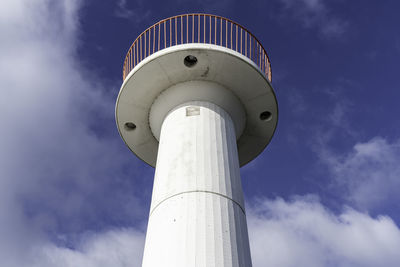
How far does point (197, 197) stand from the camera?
838 centimetres

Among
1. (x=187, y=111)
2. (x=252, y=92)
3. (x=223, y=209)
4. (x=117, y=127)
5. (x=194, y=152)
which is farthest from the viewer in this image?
(x=117, y=127)

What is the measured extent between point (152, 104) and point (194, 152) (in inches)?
124

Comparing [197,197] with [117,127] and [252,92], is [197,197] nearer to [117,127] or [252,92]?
[252,92]

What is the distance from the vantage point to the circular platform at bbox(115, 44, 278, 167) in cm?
1088

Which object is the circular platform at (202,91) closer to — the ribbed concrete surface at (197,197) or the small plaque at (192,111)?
the small plaque at (192,111)

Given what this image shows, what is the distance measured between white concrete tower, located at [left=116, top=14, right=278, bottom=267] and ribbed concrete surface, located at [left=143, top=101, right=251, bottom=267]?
21mm

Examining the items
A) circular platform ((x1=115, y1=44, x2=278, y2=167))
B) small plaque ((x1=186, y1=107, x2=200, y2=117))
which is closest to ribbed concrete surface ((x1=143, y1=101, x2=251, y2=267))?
small plaque ((x1=186, y1=107, x2=200, y2=117))

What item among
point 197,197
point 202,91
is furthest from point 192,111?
point 197,197

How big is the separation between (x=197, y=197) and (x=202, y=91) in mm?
3743

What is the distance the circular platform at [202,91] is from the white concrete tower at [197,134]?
0.03m

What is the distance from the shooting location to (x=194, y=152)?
9367 mm

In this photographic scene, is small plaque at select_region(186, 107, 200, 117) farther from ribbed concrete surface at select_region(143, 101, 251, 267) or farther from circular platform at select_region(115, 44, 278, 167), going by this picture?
circular platform at select_region(115, 44, 278, 167)

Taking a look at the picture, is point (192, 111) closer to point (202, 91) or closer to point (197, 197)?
point (202, 91)

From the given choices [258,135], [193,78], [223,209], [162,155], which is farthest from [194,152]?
[258,135]
